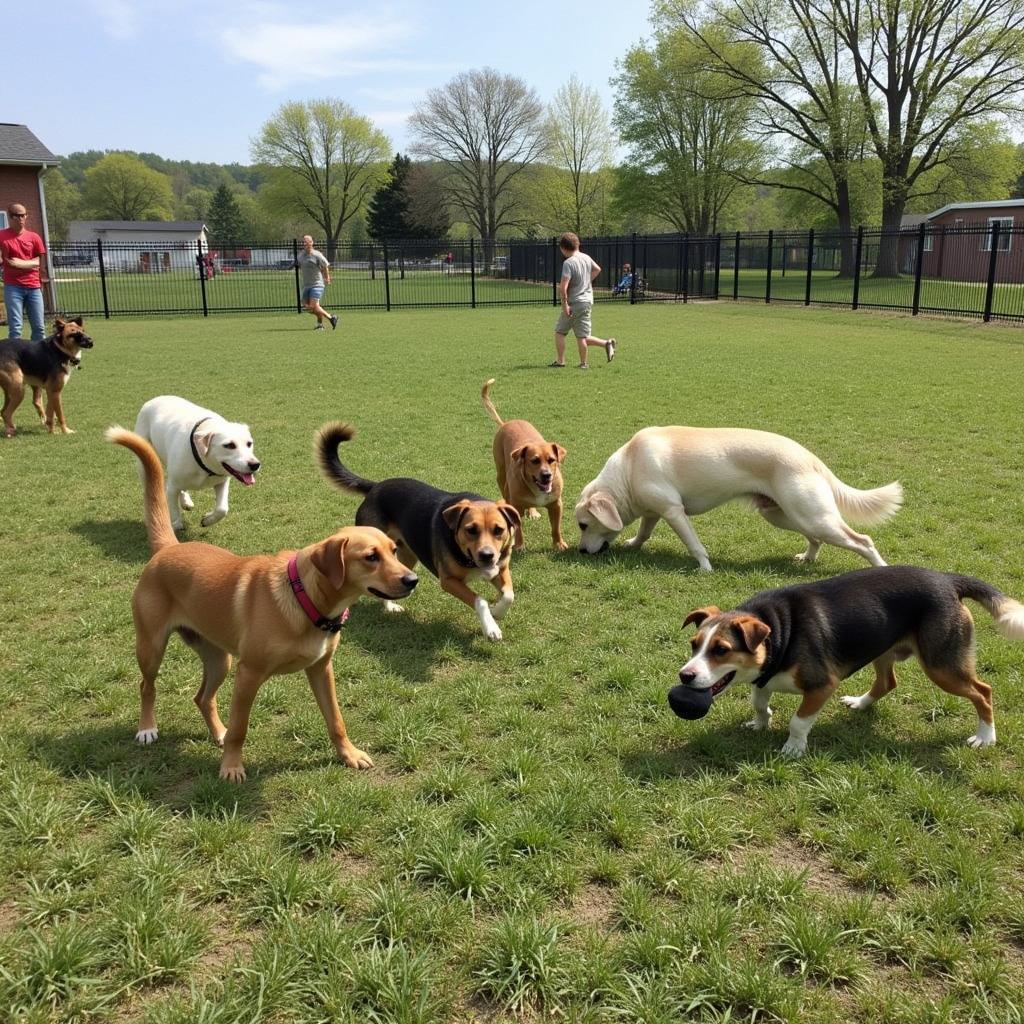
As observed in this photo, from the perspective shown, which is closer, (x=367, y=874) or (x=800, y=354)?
(x=367, y=874)

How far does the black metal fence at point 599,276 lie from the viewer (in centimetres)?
3138

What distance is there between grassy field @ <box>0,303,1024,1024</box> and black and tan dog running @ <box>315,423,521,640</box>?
284 millimetres

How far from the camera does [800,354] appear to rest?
17.3 m

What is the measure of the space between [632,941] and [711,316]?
27421 millimetres

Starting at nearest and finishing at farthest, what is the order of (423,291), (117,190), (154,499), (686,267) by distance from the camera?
(154,499) → (686,267) → (423,291) → (117,190)

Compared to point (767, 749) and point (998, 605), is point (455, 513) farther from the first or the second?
point (998, 605)

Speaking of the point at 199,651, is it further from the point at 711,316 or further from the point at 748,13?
the point at 748,13

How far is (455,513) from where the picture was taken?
487 cm

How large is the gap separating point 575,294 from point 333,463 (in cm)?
1095

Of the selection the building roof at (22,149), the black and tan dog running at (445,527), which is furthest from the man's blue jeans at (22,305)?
the building roof at (22,149)

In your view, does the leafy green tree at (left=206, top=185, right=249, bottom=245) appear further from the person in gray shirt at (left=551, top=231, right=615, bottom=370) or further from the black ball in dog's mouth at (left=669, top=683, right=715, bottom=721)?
the black ball in dog's mouth at (left=669, top=683, right=715, bottom=721)

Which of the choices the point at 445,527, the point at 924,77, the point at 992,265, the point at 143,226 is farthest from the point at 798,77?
the point at 143,226

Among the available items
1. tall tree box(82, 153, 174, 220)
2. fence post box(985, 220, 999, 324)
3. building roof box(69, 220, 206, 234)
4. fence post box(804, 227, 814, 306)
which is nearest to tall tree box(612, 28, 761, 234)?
fence post box(804, 227, 814, 306)

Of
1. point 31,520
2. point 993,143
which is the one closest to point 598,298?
point 993,143
